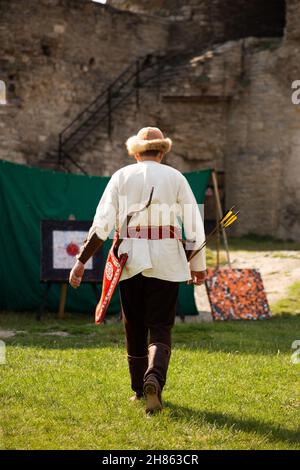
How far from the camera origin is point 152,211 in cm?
529

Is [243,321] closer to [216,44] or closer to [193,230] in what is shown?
[193,230]

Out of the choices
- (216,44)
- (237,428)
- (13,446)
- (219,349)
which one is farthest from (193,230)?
(216,44)

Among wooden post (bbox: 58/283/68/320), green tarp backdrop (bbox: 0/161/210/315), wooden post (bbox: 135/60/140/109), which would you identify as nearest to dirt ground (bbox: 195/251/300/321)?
green tarp backdrop (bbox: 0/161/210/315)

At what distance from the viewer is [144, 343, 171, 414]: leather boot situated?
16.1 feet

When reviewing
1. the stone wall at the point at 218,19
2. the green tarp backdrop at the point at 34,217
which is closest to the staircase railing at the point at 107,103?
the stone wall at the point at 218,19

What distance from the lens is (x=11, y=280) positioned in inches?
434

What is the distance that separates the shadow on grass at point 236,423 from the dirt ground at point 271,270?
19.7 ft

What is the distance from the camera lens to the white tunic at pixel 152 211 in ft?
17.2

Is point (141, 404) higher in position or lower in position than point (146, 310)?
lower

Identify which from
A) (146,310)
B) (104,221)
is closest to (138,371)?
(146,310)

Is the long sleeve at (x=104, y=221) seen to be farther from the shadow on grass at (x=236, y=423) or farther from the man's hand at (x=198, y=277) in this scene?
the shadow on grass at (x=236, y=423)

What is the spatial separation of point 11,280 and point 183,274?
6060mm

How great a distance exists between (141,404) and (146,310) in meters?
0.55

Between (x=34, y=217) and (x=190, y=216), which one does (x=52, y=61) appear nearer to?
(x=34, y=217)
